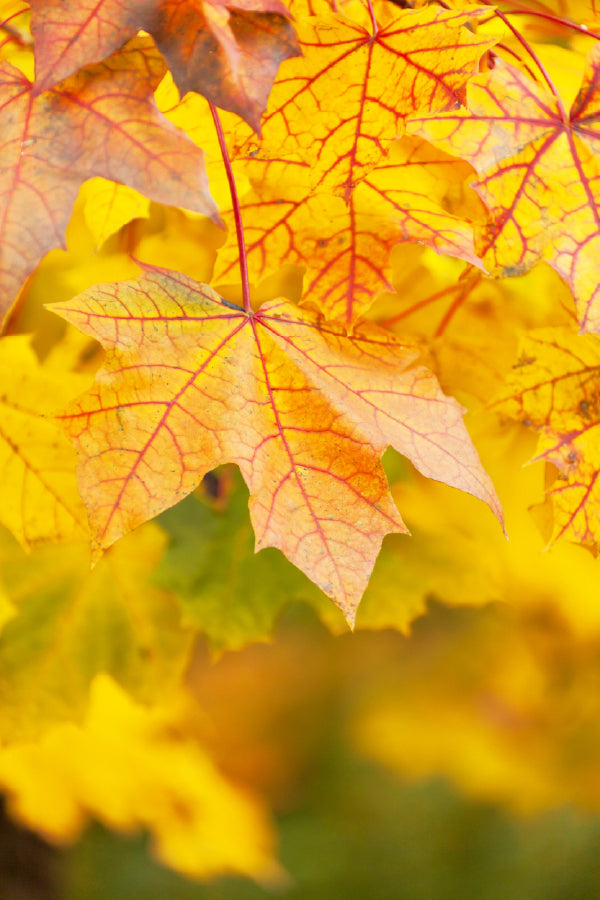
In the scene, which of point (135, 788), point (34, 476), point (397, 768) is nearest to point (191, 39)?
point (34, 476)

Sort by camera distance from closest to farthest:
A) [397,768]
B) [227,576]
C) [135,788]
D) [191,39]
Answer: [191,39], [227,576], [135,788], [397,768]

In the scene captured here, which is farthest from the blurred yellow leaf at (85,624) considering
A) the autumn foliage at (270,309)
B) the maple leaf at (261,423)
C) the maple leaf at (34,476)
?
the maple leaf at (261,423)

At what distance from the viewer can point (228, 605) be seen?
46.8 inches

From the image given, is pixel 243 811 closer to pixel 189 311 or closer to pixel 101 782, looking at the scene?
pixel 101 782

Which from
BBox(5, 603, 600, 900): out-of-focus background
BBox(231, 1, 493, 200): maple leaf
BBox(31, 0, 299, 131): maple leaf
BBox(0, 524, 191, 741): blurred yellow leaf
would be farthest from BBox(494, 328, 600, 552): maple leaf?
BBox(5, 603, 600, 900): out-of-focus background

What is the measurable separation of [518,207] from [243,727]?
212 inches

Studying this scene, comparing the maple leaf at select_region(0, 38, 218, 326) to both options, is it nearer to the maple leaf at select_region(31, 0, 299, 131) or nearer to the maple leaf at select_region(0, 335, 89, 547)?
the maple leaf at select_region(31, 0, 299, 131)

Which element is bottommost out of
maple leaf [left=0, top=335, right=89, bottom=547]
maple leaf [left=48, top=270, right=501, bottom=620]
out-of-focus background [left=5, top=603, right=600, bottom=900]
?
out-of-focus background [left=5, top=603, right=600, bottom=900]

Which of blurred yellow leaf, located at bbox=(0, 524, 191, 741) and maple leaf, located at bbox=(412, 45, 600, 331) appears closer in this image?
maple leaf, located at bbox=(412, 45, 600, 331)

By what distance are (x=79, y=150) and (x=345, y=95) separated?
0.85 feet

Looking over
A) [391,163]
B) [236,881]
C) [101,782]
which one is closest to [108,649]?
[391,163]

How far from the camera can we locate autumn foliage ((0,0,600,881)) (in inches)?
27.0

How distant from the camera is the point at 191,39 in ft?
2.19

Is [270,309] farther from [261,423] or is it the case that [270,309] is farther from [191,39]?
[191,39]
